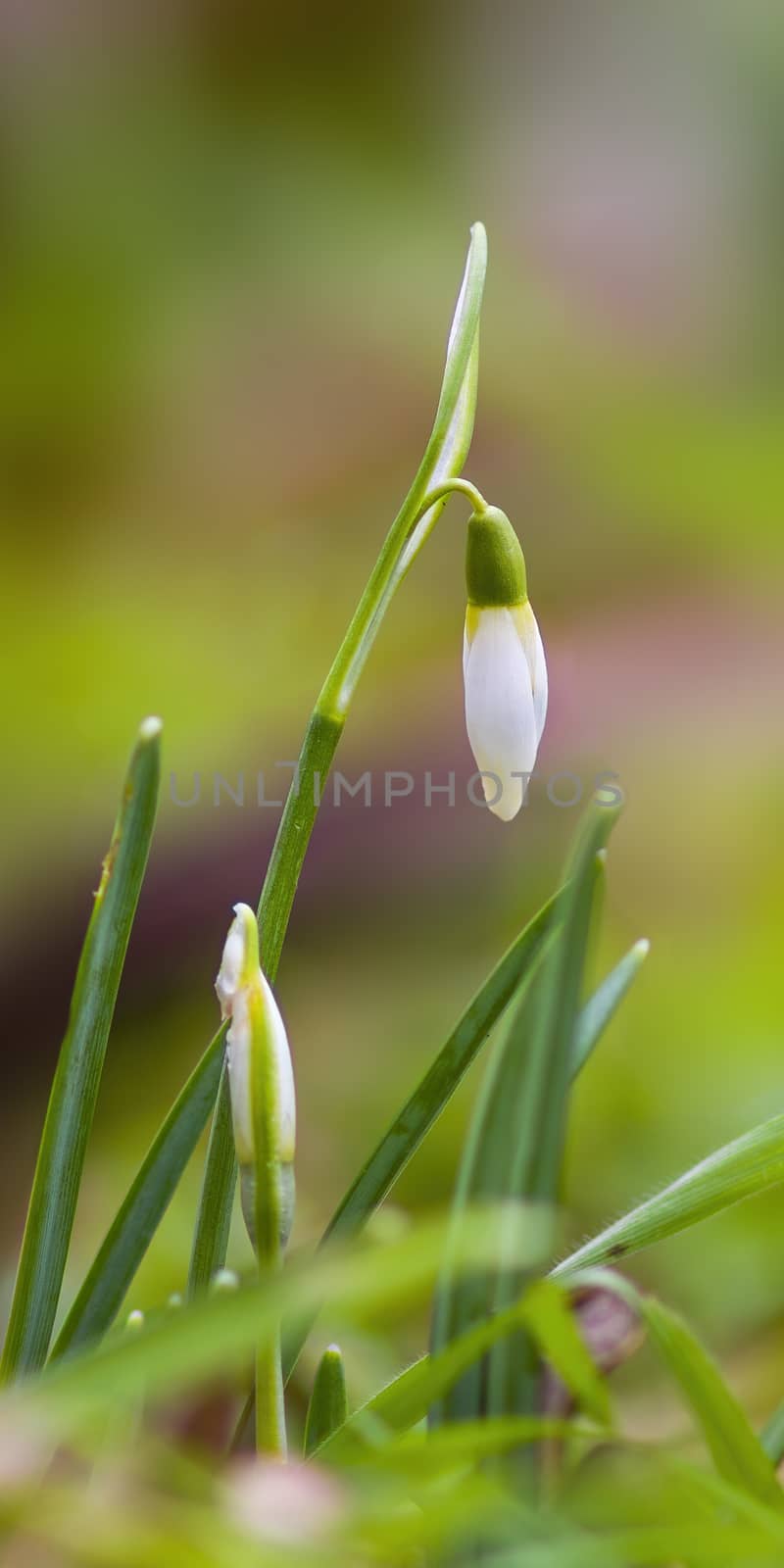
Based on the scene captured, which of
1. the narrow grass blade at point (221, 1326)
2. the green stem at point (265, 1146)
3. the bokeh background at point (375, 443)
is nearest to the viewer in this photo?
the narrow grass blade at point (221, 1326)

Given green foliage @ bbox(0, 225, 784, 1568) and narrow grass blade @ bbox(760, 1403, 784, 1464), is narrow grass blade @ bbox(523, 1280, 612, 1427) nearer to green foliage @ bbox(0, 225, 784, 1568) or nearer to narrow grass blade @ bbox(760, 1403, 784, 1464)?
green foliage @ bbox(0, 225, 784, 1568)

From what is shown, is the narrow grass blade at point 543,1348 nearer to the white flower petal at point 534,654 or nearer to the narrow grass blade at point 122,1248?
the narrow grass blade at point 122,1248

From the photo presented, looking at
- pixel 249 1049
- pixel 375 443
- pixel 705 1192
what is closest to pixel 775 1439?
pixel 705 1192

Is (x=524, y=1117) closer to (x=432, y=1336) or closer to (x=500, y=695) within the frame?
(x=432, y=1336)

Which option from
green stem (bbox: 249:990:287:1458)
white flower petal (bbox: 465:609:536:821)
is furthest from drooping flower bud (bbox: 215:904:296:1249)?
white flower petal (bbox: 465:609:536:821)

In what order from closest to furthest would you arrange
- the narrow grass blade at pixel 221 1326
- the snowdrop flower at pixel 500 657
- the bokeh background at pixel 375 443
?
the narrow grass blade at pixel 221 1326 → the snowdrop flower at pixel 500 657 → the bokeh background at pixel 375 443

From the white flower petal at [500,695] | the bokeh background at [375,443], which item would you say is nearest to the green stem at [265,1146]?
the white flower petal at [500,695]
